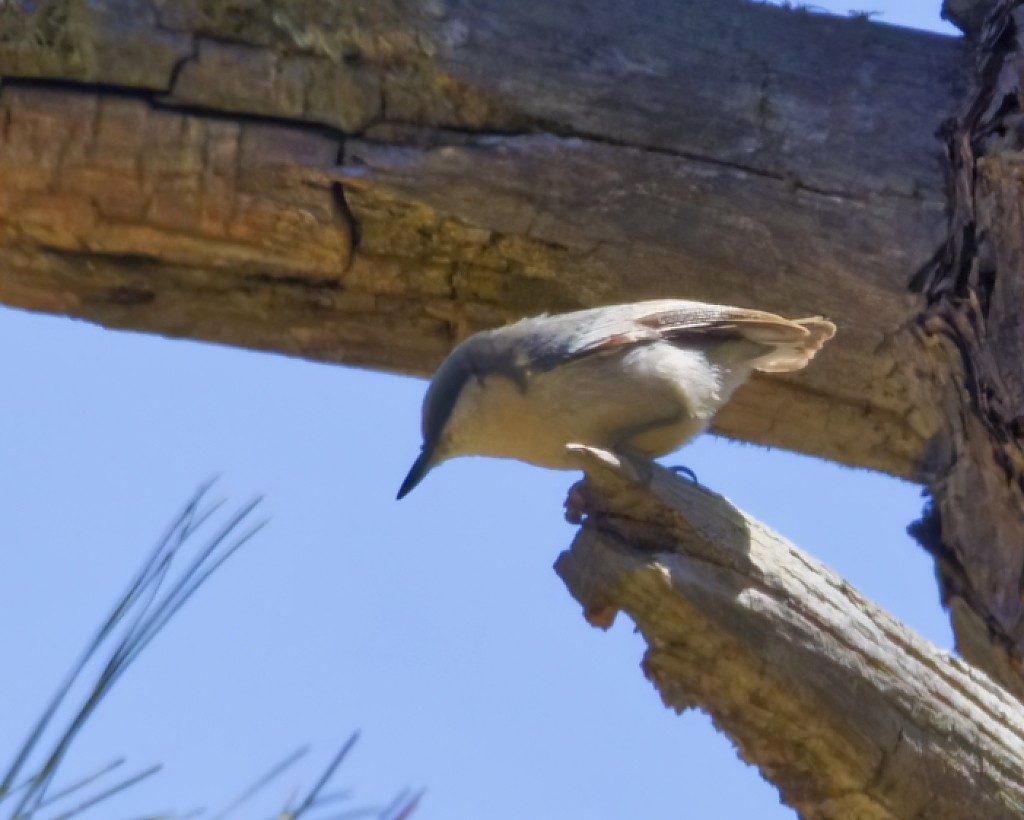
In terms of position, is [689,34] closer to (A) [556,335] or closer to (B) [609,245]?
(B) [609,245]

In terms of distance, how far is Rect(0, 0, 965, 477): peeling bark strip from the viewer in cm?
321

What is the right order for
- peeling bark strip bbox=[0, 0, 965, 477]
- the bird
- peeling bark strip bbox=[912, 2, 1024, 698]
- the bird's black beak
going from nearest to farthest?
the bird
peeling bark strip bbox=[912, 2, 1024, 698]
the bird's black beak
peeling bark strip bbox=[0, 0, 965, 477]

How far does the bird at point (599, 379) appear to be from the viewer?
276 centimetres

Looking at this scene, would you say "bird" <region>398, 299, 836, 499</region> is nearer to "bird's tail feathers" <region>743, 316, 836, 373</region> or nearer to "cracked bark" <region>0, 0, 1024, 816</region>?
"bird's tail feathers" <region>743, 316, 836, 373</region>

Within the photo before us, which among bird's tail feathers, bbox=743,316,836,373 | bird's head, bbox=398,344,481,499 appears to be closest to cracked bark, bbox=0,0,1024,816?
bird's tail feathers, bbox=743,316,836,373

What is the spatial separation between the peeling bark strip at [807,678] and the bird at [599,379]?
0.61 meters

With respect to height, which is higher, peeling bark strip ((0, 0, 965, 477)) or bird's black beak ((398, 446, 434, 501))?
peeling bark strip ((0, 0, 965, 477))

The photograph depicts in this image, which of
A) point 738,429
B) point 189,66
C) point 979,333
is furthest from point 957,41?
point 189,66

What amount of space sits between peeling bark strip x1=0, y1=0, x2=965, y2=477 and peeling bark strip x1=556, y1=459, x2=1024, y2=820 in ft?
4.25

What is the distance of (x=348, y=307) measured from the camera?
11.1 feet

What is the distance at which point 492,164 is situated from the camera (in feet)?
10.6

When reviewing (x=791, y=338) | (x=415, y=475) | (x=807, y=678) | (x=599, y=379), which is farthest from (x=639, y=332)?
(x=807, y=678)

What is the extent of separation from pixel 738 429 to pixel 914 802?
1.65 meters

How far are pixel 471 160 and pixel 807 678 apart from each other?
5.43 feet
